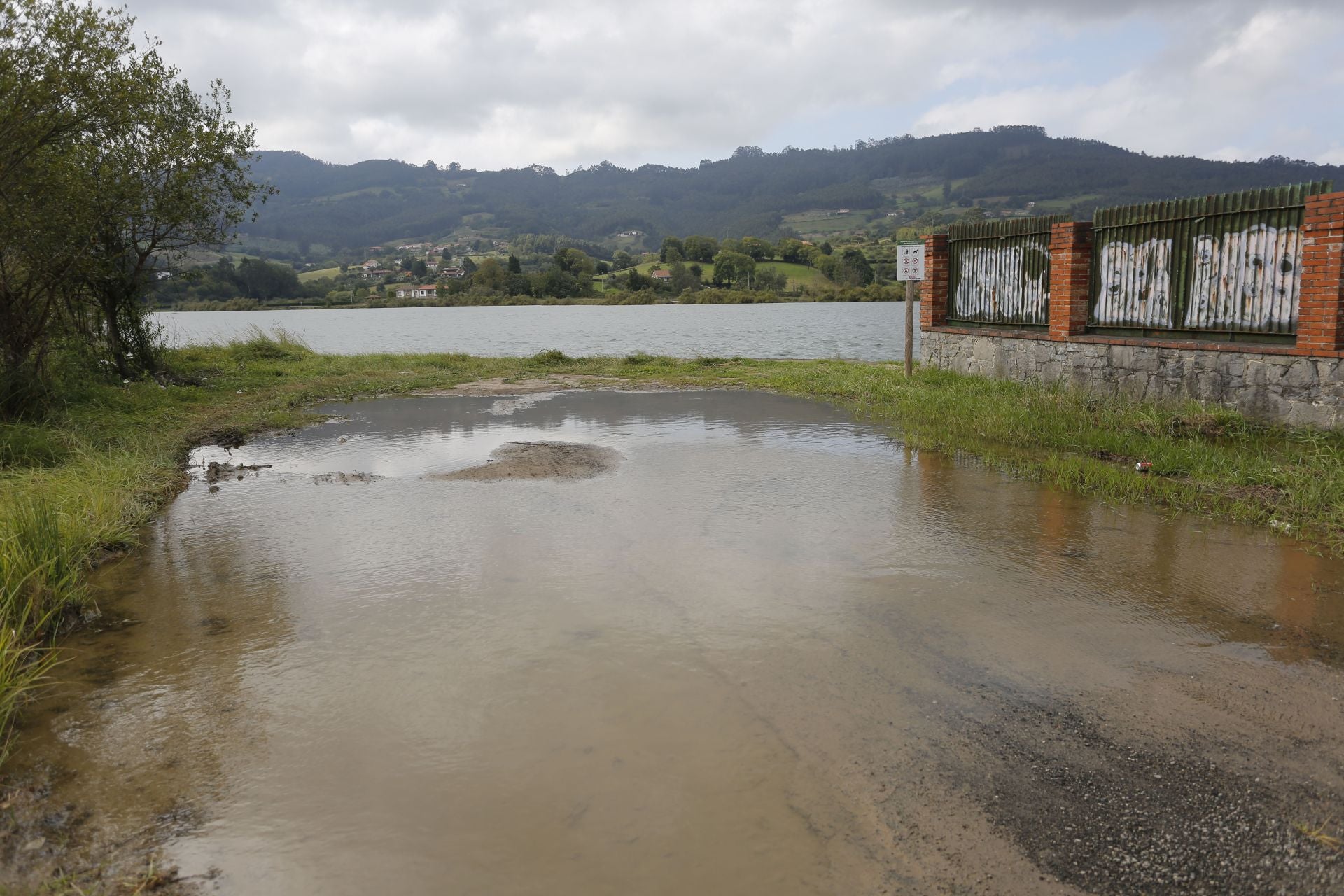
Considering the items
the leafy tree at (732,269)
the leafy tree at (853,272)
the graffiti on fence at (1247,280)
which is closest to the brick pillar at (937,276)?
the graffiti on fence at (1247,280)

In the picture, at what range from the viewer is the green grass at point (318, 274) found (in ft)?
346

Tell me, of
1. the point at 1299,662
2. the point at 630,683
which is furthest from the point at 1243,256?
the point at 630,683

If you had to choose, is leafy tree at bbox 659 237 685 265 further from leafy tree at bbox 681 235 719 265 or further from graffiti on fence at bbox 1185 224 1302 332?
graffiti on fence at bbox 1185 224 1302 332

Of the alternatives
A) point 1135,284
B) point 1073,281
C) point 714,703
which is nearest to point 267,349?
point 1073,281

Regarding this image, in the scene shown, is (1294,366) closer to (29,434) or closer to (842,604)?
(842,604)

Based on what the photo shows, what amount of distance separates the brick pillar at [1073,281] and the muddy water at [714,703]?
232 inches

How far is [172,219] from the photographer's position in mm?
15531

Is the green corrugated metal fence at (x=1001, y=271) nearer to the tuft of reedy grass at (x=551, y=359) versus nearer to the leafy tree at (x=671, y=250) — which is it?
the tuft of reedy grass at (x=551, y=359)

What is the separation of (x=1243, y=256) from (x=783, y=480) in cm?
629

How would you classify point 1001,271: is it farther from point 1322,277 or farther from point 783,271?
point 783,271

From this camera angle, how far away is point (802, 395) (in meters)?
15.4

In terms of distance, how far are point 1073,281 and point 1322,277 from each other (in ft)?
12.2

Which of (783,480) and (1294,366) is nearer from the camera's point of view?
(783,480)

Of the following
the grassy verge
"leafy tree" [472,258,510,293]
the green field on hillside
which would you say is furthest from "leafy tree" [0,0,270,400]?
the green field on hillside
